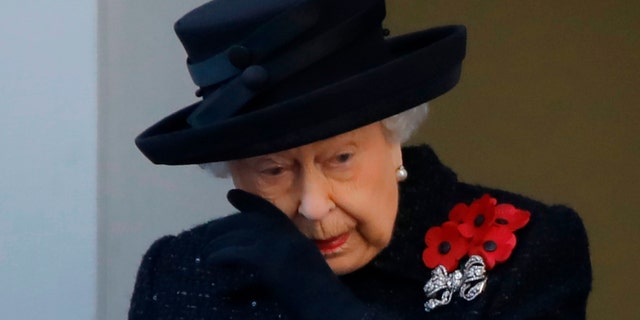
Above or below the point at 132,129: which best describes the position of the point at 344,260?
below

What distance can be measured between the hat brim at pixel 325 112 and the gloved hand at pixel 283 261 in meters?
0.09

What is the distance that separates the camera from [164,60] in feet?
6.03

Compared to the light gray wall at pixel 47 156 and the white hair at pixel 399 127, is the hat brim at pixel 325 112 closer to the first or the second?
the white hair at pixel 399 127

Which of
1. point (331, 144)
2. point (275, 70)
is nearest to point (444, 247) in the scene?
point (331, 144)

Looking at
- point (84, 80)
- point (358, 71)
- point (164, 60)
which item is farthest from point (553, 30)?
point (358, 71)

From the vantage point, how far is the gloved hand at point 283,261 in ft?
3.88

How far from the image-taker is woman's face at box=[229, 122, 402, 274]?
123 cm

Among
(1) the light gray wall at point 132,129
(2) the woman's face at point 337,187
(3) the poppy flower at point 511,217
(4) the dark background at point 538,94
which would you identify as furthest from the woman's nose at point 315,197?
(4) the dark background at point 538,94

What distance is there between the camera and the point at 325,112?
1154 mm

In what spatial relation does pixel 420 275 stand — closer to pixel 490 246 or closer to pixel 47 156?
pixel 490 246

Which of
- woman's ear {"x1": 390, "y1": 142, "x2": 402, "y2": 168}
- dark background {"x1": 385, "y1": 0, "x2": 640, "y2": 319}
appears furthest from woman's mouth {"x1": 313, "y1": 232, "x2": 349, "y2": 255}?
dark background {"x1": 385, "y1": 0, "x2": 640, "y2": 319}

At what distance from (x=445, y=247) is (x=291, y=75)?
0.30 meters

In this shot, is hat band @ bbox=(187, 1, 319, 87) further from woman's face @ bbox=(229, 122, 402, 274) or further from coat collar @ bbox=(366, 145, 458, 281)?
coat collar @ bbox=(366, 145, 458, 281)

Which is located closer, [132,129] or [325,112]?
[325,112]
